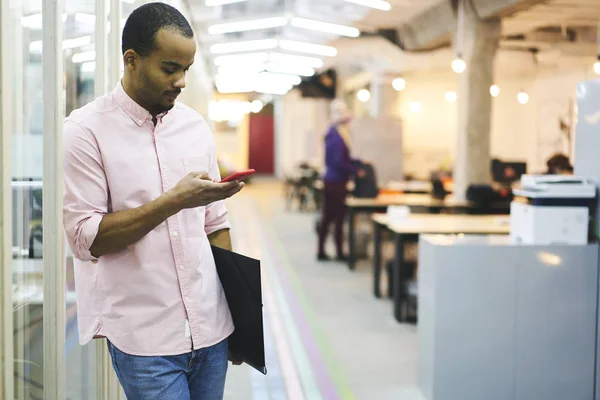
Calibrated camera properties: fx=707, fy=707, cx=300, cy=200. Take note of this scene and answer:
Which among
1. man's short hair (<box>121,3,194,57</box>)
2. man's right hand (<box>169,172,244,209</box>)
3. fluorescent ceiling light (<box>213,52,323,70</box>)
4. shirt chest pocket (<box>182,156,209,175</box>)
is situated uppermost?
fluorescent ceiling light (<box>213,52,323,70</box>)

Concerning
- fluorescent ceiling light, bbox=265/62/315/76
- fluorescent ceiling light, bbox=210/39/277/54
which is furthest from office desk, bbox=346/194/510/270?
fluorescent ceiling light, bbox=265/62/315/76

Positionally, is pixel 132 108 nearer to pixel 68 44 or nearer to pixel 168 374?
pixel 168 374

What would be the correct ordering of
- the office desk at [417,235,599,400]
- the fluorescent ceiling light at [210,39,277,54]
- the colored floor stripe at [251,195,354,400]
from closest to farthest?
the office desk at [417,235,599,400]
the colored floor stripe at [251,195,354,400]
the fluorescent ceiling light at [210,39,277,54]

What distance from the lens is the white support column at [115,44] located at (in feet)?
9.82

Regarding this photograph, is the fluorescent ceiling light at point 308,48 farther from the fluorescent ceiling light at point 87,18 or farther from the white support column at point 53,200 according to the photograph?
the white support column at point 53,200

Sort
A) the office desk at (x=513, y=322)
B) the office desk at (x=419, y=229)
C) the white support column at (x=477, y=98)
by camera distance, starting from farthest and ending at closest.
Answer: the white support column at (x=477, y=98)
the office desk at (x=419, y=229)
the office desk at (x=513, y=322)

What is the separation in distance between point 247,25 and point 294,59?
18.0ft

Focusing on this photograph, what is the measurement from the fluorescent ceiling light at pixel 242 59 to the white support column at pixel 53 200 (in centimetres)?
1386

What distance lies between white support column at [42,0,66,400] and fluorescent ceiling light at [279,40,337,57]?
1244cm

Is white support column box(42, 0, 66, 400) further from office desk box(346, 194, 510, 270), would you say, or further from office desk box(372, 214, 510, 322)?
office desk box(346, 194, 510, 270)

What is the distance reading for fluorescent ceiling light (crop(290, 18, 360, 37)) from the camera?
11.9 m

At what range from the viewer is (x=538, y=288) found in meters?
3.91

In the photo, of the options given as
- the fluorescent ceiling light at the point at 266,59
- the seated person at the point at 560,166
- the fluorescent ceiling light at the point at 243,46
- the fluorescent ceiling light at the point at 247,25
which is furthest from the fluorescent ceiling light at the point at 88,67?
the fluorescent ceiling light at the point at 266,59

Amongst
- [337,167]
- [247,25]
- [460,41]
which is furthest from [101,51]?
[247,25]
